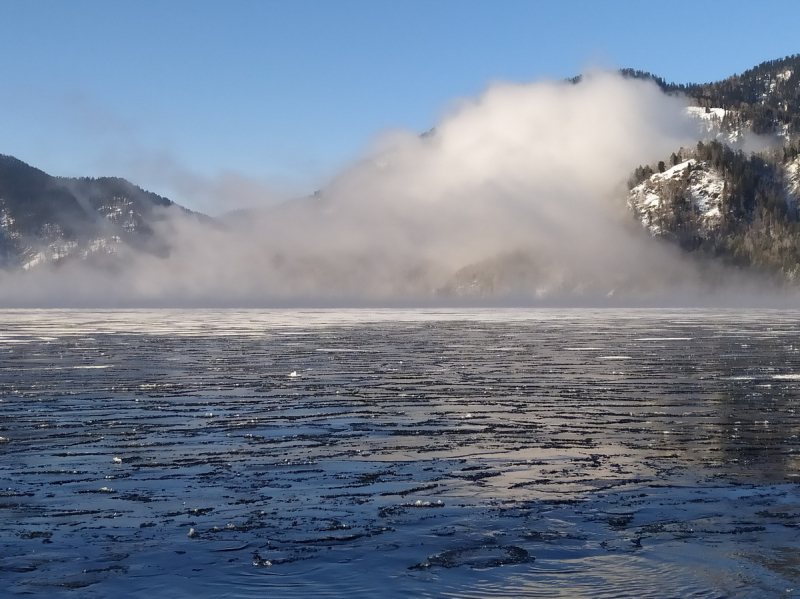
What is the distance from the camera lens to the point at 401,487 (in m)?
19.3

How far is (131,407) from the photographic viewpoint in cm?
3222

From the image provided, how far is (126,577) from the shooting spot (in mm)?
13422

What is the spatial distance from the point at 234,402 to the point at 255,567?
66.2ft

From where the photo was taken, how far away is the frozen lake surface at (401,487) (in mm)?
13508

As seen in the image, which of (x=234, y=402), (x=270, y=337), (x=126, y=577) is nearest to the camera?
(x=126, y=577)

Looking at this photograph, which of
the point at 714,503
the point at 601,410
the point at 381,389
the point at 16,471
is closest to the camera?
the point at 714,503

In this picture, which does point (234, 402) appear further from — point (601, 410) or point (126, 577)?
point (126, 577)

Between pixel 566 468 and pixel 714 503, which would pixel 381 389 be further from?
pixel 714 503

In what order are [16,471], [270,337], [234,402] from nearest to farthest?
1. [16,471]
2. [234,402]
3. [270,337]

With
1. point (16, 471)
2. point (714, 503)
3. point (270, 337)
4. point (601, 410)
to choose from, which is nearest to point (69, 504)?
point (16, 471)

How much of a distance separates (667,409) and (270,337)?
5443 centimetres

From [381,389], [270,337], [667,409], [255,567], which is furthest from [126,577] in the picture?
[270,337]

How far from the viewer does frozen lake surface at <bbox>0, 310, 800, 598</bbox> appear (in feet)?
44.3

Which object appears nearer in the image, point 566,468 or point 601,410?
point 566,468
